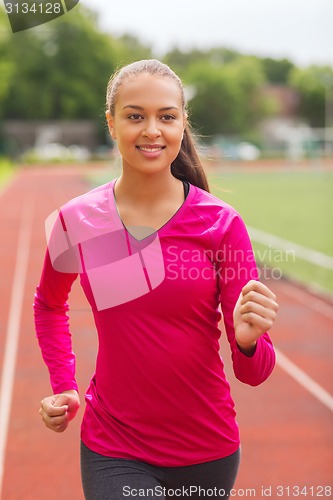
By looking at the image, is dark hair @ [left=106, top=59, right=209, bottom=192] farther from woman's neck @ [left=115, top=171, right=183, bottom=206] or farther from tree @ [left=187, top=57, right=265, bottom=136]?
tree @ [left=187, top=57, right=265, bottom=136]

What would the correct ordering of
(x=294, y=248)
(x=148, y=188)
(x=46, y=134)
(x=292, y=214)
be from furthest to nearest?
(x=46, y=134) < (x=292, y=214) < (x=294, y=248) < (x=148, y=188)

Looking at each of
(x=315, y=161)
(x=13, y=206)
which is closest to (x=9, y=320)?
(x=13, y=206)

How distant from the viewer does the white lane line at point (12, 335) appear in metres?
4.48

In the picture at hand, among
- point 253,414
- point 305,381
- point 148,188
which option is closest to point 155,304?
point 148,188

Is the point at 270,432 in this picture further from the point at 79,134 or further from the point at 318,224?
the point at 79,134

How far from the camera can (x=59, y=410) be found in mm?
1710

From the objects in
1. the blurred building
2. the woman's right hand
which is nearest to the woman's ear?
the woman's right hand

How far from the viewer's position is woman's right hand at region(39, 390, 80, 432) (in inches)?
67.3

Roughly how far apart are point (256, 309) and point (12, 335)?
542 cm

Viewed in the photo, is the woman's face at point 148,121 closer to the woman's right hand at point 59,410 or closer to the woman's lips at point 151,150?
the woman's lips at point 151,150

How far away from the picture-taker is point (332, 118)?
187ft
